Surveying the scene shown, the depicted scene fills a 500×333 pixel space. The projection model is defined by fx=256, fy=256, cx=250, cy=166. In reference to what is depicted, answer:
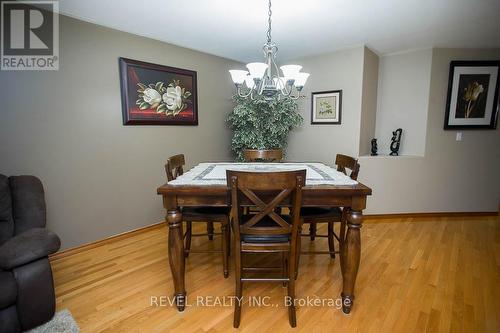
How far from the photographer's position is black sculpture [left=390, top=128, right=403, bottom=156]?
3.55 meters

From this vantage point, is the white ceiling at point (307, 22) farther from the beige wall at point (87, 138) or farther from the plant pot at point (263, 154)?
the plant pot at point (263, 154)

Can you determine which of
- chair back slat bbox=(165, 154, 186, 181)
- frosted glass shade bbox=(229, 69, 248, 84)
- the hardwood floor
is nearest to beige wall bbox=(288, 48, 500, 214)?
the hardwood floor

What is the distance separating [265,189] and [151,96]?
2.15m

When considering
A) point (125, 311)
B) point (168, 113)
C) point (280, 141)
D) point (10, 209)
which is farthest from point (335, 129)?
point (10, 209)

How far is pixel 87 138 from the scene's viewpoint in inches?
100.0

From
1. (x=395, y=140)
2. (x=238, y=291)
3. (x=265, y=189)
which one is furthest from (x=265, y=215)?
(x=395, y=140)

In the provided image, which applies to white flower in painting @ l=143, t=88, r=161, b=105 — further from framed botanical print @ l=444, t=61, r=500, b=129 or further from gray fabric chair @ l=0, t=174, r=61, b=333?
framed botanical print @ l=444, t=61, r=500, b=129

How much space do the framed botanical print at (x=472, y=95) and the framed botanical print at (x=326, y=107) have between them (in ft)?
4.65

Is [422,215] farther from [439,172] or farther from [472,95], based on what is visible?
[472,95]

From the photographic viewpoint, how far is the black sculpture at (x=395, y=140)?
3.55 m

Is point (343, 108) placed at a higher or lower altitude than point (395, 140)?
higher

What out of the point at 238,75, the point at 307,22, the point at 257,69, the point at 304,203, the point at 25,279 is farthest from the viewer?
the point at 307,22

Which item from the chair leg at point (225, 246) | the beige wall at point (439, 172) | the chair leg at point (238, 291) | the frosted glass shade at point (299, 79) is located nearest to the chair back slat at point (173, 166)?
the chair leg at point (225, 246)

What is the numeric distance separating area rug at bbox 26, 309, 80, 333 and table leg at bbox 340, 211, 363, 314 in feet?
5.61
